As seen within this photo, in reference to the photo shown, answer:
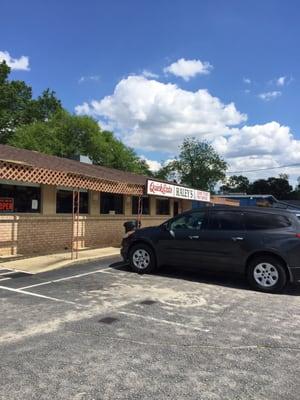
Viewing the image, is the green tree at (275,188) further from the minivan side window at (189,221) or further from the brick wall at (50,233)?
the minivan side window at (189,221)

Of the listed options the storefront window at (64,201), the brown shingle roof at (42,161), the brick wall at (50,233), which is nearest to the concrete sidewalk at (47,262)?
the brick wall at (50,233)

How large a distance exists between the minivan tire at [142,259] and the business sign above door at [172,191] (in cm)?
543

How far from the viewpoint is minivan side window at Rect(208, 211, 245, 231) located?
30.5 ft

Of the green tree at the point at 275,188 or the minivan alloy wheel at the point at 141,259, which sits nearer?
the minivan alloy wheel at the point at 141,259

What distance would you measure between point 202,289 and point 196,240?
1.28 meters

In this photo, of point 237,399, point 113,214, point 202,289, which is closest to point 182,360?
point 237,399

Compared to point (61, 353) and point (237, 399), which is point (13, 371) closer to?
point (61, 353)

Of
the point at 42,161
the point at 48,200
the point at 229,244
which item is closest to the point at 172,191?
the point at 42,161

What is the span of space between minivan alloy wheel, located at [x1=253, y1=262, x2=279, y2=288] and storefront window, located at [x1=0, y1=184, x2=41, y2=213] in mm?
7376

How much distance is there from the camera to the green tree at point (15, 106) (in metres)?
44.5

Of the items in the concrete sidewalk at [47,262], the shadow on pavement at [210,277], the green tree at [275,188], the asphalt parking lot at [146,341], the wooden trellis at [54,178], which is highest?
the green tree at [275,188]

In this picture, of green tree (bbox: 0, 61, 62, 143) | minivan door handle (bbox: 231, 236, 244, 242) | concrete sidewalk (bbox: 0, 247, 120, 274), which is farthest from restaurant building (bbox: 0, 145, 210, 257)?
green tree (bbox: 0, 61, 62, 143)

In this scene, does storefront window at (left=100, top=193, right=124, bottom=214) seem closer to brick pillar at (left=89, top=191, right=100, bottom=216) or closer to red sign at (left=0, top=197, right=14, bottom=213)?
brick pillar at (left=89, top=191, right=100, bottom=216)

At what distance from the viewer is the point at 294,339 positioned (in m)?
A: 5.61
